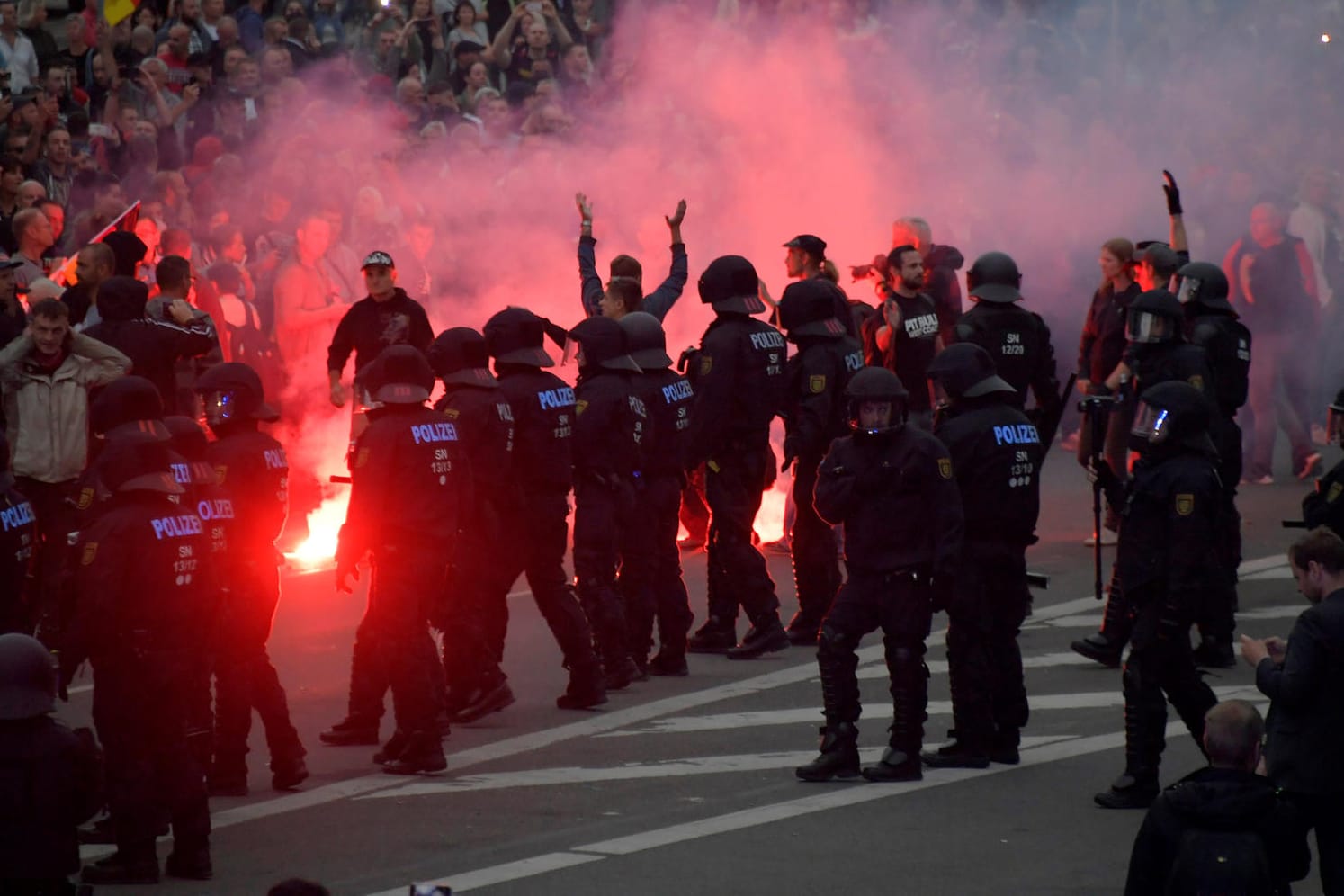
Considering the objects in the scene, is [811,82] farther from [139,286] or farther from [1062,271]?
[139,286]

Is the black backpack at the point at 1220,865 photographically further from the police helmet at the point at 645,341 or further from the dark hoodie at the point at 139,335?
the dark hoodie at the point at 139,335

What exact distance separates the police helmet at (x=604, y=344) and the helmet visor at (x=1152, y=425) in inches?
124

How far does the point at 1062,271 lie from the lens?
20531 mm

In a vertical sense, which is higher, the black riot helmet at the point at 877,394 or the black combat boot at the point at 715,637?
the black riot helmet at the point at 877,394

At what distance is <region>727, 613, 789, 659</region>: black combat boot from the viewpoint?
39.5ft

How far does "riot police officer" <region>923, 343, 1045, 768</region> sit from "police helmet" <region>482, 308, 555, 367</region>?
7.91ft

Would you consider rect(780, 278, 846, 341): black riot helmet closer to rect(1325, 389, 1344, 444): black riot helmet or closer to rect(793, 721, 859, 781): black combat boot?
rect(1325, 389, 1344, 444): black riot helmet

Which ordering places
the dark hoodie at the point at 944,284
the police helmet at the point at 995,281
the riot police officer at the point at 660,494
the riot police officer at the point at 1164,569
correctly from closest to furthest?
the riot police officer at the point at 1164,569, the riot police officer at the point at 660,494, the police helmet at the point at 995,281, the dark hoodie at the point at 944,284

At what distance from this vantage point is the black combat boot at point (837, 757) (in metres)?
9.36

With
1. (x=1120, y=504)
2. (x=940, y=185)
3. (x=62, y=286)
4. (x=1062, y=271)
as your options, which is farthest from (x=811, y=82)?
(x=1120, y=504)

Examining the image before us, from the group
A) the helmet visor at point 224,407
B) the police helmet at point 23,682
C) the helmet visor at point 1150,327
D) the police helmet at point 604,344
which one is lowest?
the police helmet at point 23,682

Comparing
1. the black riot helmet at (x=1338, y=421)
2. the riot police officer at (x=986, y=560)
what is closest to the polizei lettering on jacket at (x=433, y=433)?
the riot police officer at (x=986, y=560)

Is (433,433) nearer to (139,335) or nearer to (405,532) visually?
(405,532)

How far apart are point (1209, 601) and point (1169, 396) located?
89cm
